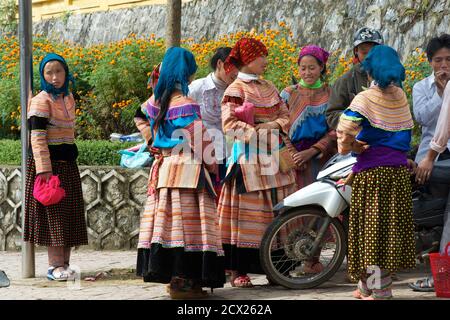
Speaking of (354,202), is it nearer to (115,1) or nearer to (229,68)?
(229,68)

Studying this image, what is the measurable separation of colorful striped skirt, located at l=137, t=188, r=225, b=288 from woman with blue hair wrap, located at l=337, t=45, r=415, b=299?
99 centimetres

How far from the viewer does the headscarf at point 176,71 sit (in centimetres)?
678

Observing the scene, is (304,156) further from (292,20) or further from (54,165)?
(292,20)

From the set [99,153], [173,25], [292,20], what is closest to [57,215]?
[99,153]

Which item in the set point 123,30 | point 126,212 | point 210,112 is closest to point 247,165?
point 210,112

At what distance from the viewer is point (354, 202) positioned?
6520mm

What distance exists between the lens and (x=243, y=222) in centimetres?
737

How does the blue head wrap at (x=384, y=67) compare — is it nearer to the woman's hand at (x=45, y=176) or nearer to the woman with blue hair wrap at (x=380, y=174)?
the woman with blue hair wrap at (x=380, y=174)

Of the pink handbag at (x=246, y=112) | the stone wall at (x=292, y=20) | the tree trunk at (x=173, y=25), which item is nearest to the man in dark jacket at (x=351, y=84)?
the pink handbag at (x=246, y=112)

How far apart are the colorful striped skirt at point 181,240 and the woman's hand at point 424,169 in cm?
150

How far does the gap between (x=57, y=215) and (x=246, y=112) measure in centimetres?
188

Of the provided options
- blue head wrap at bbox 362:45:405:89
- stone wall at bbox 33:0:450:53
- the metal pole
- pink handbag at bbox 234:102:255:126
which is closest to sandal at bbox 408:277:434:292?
blue head wrap at bbox 362:45:405:89

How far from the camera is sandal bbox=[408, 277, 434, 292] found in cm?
691

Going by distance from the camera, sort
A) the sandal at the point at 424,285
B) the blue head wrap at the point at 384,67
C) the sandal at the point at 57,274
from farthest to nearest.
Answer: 1. the sandal at the point at 57,274
2. the sandal at the point at 424,285
3. the blue head wrap at the point at 384,67
